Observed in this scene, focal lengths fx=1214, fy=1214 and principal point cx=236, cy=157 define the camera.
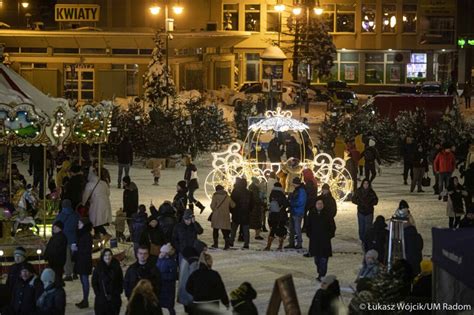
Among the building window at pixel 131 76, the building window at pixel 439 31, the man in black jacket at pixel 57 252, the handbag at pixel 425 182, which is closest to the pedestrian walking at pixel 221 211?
the man in black jacket at pixel 57 252

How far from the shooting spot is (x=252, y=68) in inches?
2653

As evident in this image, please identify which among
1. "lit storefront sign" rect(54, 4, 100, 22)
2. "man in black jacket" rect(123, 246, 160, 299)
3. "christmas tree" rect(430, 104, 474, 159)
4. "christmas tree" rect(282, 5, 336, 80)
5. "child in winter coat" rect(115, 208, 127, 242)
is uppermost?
"lit storefront sign" rect(54, 4, 100, 22)

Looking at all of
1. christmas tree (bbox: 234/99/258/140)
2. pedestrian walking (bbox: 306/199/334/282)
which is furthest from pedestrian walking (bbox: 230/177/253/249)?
christmas tree (bbox: 234/99/258/140)

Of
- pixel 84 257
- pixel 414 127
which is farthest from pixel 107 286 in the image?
pixel 414 127

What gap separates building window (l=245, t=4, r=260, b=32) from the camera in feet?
224

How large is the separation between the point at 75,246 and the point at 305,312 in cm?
384

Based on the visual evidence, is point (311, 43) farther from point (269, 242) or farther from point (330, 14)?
point (269, 242)

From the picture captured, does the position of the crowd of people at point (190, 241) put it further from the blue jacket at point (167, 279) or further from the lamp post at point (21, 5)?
the lamp post at point (21, 5)

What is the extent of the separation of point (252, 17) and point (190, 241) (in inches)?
2030

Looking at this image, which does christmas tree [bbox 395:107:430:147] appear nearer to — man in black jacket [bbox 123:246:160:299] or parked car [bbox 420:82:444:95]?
man in black jacket [bbox 123:246:160:299]

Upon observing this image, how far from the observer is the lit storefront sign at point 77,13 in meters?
57.5

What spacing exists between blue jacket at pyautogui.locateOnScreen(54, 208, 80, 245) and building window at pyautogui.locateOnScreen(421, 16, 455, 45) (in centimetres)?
5454

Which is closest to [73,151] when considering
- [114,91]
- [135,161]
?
[135,161]

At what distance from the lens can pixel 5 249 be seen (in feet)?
64.7
